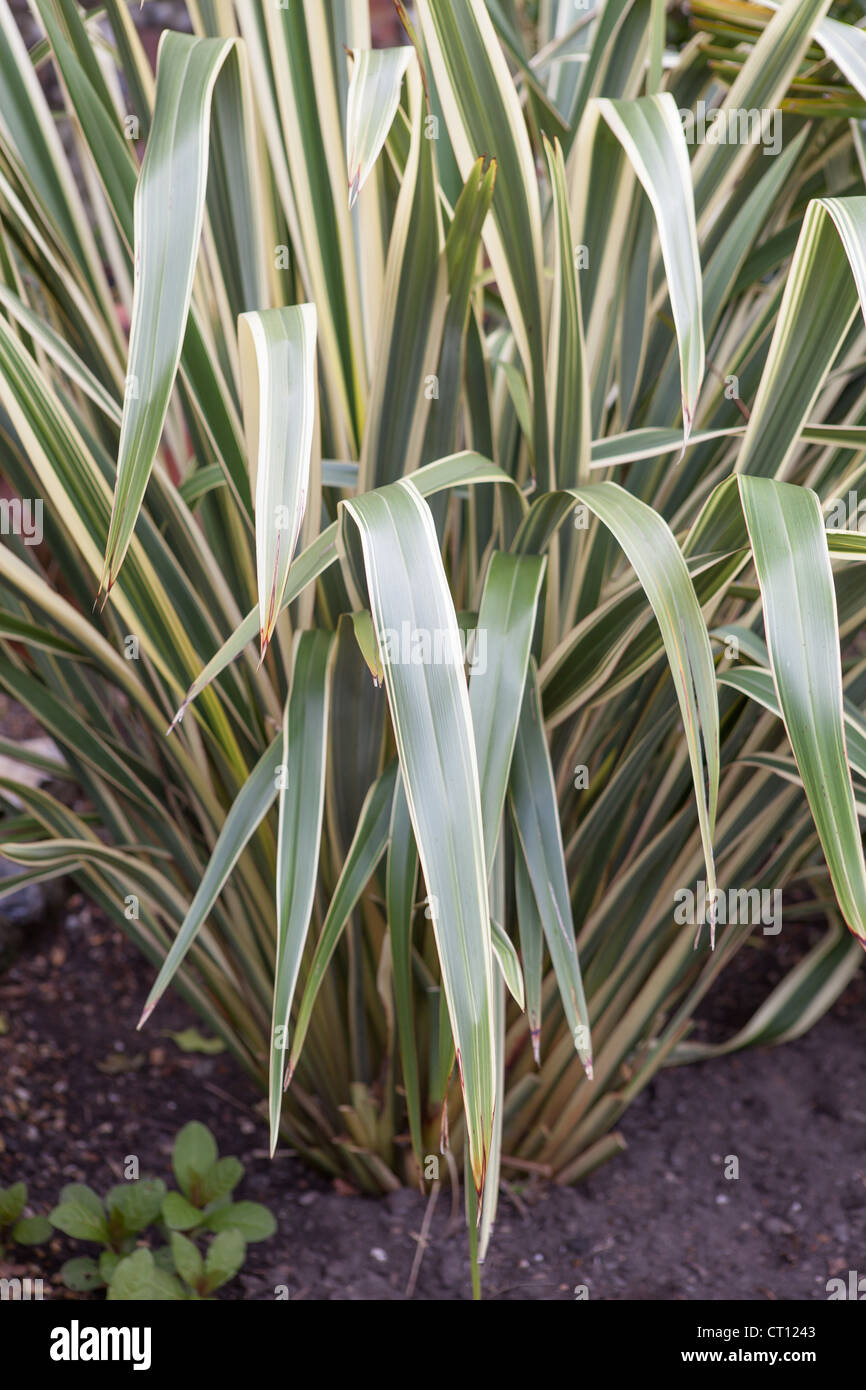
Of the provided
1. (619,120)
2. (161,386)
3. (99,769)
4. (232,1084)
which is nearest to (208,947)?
(99,769)

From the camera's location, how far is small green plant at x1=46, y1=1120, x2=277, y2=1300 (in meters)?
0.84

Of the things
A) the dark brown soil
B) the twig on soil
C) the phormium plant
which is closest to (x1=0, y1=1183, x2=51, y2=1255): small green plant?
the dark brown soil

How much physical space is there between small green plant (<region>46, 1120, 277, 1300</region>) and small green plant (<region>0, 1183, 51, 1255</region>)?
0.08 ft

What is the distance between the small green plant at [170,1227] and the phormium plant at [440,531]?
3.5 inches

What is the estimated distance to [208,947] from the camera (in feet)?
3.04

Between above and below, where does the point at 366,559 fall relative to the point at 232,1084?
above

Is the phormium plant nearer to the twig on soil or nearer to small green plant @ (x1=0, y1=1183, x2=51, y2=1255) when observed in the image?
the twig on soil

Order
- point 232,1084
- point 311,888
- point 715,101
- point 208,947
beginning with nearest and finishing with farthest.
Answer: point 311,888
point 208,947
point 715,101
point 232,1084

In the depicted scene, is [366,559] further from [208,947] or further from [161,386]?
[208,947]

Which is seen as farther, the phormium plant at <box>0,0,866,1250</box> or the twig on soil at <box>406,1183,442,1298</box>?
the twig on soil at <box>406,1183,442,1298</box>

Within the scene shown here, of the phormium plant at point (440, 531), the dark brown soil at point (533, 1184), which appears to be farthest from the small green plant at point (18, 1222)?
the phormium plant at point (440, 531)

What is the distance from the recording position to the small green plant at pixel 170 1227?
0.84m
